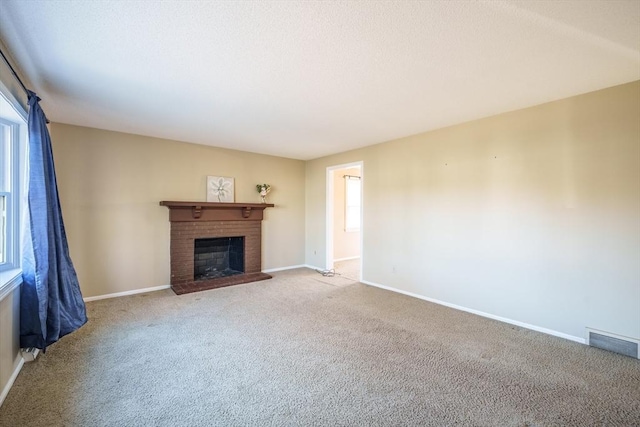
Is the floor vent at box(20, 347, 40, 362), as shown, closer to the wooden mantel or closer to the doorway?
the wooden mantel

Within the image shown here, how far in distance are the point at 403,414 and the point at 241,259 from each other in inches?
172

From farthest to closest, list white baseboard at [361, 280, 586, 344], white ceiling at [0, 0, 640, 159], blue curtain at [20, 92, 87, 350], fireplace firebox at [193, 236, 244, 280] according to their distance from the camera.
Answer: fireplace firebox at [193, 236, 244, 280]
white baseboard at [361, 280, 586, 344]
blue curtain at [20, 92, 87, 350]
white ceiling at [0, 0, 640, 159]

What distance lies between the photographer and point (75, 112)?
3.47 metres

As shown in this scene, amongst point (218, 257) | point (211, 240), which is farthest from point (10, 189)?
point (218, 257)

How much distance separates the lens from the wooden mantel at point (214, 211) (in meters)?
4.73

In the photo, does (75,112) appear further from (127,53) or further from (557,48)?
(557,48)

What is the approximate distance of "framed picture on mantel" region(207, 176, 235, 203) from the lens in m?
5.20

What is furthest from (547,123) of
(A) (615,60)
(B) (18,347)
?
(B) (18,347)

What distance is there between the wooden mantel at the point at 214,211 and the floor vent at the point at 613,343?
4837 mm

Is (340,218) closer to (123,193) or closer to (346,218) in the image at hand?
(346,218)

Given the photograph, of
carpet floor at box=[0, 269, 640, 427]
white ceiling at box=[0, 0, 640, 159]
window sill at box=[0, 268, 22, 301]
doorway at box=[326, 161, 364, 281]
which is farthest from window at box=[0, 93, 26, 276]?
doorway at box=[326, 161, 364, 281]

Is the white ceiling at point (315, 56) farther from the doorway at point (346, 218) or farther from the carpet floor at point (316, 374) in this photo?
the doorway at point (346, 218)

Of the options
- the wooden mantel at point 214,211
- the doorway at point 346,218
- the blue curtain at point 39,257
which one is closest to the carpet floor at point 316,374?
the blue curtain at point 39,257

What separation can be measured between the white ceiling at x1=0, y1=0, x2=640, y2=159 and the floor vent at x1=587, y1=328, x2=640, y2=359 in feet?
7.65
